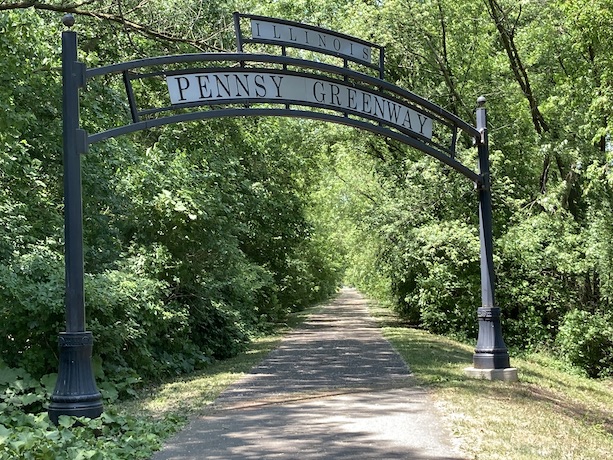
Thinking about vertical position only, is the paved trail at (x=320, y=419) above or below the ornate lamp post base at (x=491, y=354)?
below

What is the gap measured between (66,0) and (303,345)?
34.9 feet

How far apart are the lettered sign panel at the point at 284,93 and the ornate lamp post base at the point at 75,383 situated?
3.09 meters

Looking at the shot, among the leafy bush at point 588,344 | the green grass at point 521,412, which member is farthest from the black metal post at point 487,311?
the leafy bush at point 588,344

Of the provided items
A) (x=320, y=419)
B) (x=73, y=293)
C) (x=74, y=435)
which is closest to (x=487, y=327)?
(x=320, y=419)

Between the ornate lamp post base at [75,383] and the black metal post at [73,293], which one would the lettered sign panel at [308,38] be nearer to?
the black metal post at [73,293]

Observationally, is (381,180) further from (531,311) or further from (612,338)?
(612,338)

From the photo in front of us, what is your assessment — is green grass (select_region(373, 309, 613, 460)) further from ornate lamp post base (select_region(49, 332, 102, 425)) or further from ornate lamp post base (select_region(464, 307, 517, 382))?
ornate lamp post base (select_region(49, 332, 102, 425))

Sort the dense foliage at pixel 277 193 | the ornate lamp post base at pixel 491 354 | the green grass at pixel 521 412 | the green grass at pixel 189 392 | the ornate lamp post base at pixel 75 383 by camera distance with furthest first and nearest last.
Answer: the ornate lamp post base at pixel 491 354 < the dense foliage at pixel 277 193 < the green grass at pixel 189 392 < the ornate lamp post base at pixel 75 383 < the green grass at pixel 521 412

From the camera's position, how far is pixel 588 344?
1992 centimetres

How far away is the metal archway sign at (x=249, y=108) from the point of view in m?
7.97

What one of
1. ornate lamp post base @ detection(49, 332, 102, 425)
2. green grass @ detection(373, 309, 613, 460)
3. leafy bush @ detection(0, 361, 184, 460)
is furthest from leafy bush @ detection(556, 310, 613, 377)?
ornate lamp post base @ detection(49, 332, 102, 425)

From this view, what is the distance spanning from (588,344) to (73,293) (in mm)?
15388

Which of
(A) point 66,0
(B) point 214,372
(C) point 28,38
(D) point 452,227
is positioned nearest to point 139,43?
(A) point 66,0

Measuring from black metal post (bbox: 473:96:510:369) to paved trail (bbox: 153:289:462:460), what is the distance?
4.34ft
